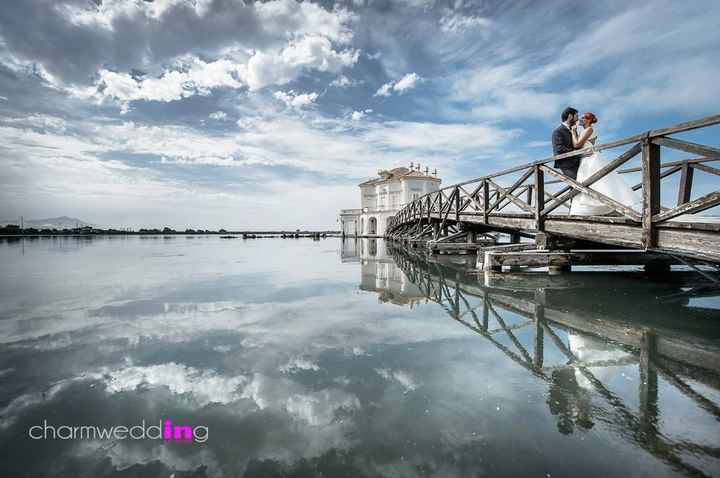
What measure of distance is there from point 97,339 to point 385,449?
3.04 meters

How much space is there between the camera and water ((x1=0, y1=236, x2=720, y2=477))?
1457 mm

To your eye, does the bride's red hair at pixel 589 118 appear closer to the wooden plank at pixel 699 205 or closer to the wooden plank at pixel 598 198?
the wooden plank at pixel 598 198

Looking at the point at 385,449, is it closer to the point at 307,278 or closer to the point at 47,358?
the point at 47,358

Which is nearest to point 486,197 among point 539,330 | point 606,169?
point 606,169

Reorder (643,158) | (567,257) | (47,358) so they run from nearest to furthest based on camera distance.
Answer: (47,358), (643,158), (567,257)

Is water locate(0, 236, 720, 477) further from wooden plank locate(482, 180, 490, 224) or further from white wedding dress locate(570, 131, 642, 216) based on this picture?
wooden plank locate(482, 180, 490, 224)

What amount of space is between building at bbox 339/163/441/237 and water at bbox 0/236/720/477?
39.5m

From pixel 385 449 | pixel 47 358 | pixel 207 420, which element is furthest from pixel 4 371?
pixel 385 449

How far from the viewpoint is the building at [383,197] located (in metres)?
46.8

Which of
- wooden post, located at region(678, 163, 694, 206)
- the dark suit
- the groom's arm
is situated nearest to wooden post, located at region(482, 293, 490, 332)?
the dark suit

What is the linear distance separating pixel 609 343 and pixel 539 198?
4.75 meters

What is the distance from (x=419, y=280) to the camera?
6559 millimetres

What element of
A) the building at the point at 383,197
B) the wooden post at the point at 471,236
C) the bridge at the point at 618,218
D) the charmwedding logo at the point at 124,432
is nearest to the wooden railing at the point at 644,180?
the bridge at the point at 618,218

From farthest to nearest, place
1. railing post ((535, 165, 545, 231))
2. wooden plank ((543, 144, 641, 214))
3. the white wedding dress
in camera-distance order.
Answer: railing post ((535, 165, 545, 231))
the white wedding dress
wooden plank ((543, 144, 641, 214))
